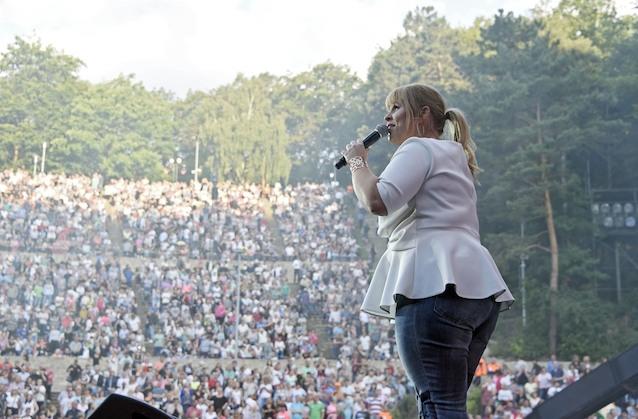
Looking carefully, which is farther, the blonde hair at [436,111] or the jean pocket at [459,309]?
the blonde hair at [436,111]

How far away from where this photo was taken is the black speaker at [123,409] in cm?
125

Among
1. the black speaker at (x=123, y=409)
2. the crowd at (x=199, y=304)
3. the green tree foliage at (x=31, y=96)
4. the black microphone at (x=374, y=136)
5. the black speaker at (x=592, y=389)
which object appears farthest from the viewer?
the green tree foliage at (x=31, y=96)

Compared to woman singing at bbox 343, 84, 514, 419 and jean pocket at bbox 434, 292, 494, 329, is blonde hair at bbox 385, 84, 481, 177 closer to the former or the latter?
woman singing at bbox 343, 84, 514, 419

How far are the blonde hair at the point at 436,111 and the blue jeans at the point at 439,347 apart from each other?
0.31m

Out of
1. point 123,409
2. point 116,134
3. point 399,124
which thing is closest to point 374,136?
point 399,124

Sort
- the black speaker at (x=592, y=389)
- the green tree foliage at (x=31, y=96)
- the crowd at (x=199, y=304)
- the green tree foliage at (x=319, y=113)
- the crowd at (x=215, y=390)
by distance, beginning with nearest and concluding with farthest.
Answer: the black speaker at (x=592, y=389)
the crowd at (x=215, y=390)
the crowd at (x=199, y=304)
the green tree foliage at (x=31, y=96)
the green tree foliage at (x=319, y=113)

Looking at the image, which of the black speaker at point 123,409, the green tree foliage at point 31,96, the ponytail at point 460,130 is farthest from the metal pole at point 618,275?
the black speaker at point 123,409

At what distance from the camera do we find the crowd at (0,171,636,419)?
13648 mm

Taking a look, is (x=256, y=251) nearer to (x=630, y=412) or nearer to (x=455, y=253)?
(x=630, y=412)

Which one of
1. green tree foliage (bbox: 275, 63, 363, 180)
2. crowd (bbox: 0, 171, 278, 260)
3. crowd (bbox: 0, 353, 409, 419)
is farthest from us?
green tree foliage (bbox: 275, 63, 363, 180)

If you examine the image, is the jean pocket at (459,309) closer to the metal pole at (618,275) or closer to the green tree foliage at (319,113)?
the metal pole at (618,275)

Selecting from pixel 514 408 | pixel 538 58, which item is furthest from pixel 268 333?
pixel 538 58

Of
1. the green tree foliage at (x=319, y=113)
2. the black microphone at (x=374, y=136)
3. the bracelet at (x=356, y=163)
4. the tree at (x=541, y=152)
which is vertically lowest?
the bracelet at (x=356, y=163)

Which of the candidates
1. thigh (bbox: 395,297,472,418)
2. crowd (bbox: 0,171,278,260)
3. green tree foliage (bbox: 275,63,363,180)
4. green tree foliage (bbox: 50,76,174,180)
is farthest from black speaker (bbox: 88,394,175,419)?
green tree foliage (bbox: 275,63,363,180)
